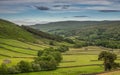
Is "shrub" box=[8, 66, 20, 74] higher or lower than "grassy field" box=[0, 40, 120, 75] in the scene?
higher

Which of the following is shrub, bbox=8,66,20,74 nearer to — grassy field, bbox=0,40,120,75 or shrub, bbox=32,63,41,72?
grassy field, bbox=0,40,120,75

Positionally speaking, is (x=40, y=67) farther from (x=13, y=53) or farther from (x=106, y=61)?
(x=13, y=53)

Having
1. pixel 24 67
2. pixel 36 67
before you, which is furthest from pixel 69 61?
pixel 24 67

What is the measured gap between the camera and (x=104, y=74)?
1741 inches

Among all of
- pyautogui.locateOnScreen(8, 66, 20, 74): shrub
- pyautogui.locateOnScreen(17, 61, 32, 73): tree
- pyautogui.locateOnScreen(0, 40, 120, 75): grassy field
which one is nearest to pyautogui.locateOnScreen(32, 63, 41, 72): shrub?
pyautogui.locateOnScreen(17, 61, 32, 73): tree

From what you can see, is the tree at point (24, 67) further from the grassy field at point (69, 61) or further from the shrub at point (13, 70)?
the grassy field at point (69, 61)

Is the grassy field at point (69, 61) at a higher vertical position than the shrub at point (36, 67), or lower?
lower

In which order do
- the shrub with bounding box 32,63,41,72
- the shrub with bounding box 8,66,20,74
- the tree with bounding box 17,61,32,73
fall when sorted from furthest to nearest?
the shrub with bounding box 32,63,41,72
the tree with bounding box 17,61,32,73
the shrub with bounding box 8,66,20,74

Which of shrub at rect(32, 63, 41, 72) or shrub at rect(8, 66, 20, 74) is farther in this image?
shrub at rect(32, 63, 41, 72)

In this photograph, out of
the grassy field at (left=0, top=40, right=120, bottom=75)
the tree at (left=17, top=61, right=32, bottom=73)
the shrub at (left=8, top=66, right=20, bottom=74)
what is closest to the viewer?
the shrub at (left=8, top=66, right=20, bottom=74)

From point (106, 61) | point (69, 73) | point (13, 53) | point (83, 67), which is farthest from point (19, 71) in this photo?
point (13, 53)

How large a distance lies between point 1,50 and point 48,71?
62.3 meters

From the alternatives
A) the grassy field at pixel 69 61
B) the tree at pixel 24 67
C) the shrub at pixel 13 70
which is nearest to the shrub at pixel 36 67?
the tree at pixel 24 67

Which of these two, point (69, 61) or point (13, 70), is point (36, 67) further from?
point (69, 61)
